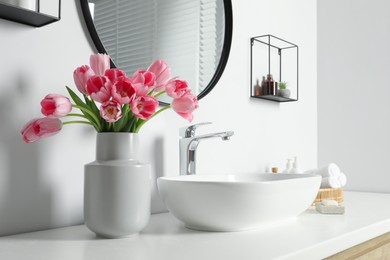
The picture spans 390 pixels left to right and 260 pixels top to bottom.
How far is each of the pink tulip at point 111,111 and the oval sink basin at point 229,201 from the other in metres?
0.23

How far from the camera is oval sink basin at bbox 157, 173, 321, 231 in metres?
1.01

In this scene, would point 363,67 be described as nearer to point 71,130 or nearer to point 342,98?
point 342,98

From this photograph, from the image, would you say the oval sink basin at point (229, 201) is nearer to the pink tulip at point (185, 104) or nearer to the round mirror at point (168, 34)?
the pink tulip at point (185, 104)

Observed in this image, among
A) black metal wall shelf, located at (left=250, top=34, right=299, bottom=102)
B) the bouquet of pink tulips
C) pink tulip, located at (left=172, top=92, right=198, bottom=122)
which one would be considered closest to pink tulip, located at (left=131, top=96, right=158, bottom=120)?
the bouquet of pink tulips

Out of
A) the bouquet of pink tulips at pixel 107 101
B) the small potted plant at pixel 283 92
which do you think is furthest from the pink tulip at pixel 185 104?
the small potted plant at pixel 283 92

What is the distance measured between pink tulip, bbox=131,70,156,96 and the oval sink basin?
0.23 m

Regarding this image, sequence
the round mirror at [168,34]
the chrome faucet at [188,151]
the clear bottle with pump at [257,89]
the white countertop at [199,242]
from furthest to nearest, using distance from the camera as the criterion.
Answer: the clear bottle with pump at [257,89], the chrome faucet at [188,151], the round mirror at [168,34], the white countertop at [199,242]

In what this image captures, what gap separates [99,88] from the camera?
955mm

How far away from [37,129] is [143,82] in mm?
256

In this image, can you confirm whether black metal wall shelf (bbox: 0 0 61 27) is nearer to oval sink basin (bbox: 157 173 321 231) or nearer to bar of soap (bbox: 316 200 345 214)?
oval sink basin (bbox: 157 173 321 231)

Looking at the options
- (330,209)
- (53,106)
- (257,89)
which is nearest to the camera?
(53,106)

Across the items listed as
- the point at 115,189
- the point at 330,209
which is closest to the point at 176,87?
the point at 115,189

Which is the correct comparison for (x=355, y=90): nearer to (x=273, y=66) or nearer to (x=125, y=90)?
(x=273, y=66)

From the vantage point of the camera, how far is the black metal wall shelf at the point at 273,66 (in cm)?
181
